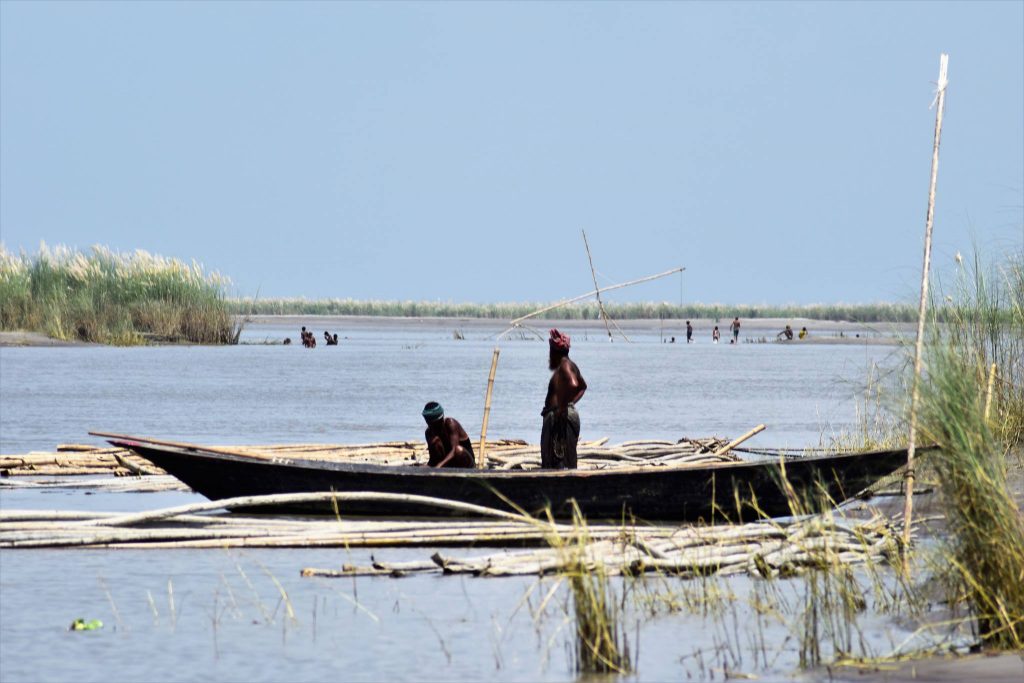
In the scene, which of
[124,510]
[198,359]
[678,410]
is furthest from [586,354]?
[124,510]

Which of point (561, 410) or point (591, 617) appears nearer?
point (591, 617)

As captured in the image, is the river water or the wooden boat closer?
the river water

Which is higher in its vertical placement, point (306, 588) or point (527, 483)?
point (527, 483)

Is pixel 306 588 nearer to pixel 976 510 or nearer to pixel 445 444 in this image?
pixel 445 444

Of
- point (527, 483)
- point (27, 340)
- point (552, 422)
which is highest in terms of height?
point (27, 340)

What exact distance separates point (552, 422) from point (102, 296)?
1327 inches

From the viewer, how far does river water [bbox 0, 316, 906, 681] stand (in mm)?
7648

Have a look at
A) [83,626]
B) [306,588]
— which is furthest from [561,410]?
[83,626]

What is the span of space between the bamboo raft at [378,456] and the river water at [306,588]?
69 centimetres

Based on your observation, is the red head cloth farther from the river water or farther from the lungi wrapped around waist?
the river water

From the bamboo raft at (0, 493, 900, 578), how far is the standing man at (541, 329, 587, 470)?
1.43 meters

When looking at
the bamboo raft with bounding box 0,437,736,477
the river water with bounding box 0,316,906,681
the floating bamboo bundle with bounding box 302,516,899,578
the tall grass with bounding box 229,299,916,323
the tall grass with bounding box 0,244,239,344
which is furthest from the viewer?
the tall grass with bounding box 229,299,916,323

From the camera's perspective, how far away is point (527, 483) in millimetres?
11500

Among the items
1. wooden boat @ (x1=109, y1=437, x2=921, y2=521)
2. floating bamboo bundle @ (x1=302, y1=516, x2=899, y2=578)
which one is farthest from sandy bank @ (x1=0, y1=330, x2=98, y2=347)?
floating bamboo bundle @ (x1=302, y1=516, x2=899, y2=578)
